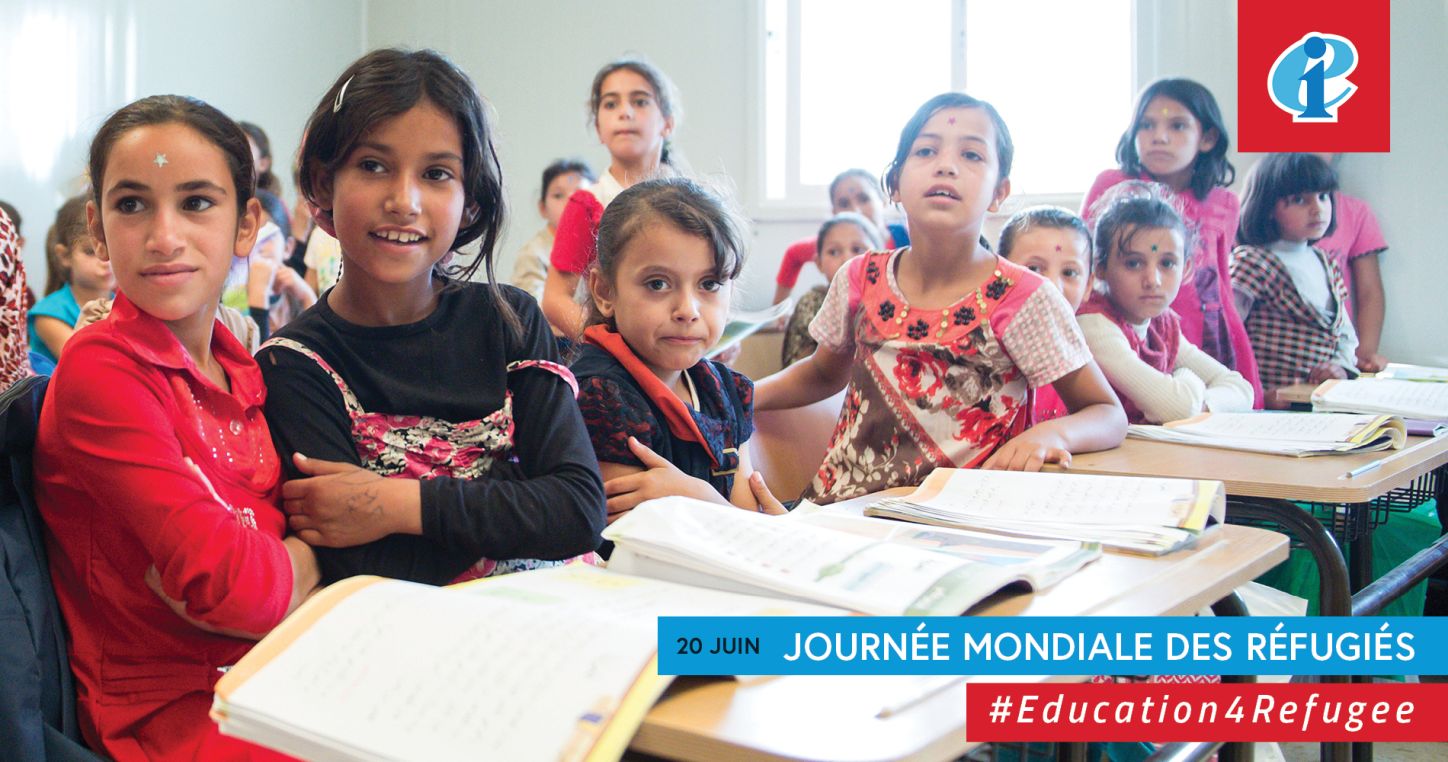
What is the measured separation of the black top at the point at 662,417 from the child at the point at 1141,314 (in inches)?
39.3

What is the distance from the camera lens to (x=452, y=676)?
0.68 m

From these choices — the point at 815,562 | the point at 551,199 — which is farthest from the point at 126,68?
the point at 815,562

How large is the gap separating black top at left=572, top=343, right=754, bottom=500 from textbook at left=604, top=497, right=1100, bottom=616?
44 centimetres

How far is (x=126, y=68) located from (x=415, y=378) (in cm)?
431

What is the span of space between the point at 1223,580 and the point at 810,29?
5262 millimetres

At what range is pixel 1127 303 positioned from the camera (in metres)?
2.49

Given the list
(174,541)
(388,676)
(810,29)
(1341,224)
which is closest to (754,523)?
(388,676)

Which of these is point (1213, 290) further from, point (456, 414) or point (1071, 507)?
point (456, 414)

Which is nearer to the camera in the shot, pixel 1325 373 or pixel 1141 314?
pixel 1141 314

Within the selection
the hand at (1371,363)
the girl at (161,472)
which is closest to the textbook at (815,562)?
the girl at (161,472)

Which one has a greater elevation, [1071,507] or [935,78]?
[935,78]

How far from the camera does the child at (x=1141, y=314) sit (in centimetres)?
229

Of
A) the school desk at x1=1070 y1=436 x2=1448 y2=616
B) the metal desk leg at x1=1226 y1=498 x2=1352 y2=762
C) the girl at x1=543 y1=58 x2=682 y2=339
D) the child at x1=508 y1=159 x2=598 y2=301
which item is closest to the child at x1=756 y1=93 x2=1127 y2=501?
the school desk at x1=1070 y1=436 x2=1448 y2=616

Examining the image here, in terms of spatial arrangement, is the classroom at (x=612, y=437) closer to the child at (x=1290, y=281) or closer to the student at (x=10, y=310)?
the student at (x=10, y=310)
